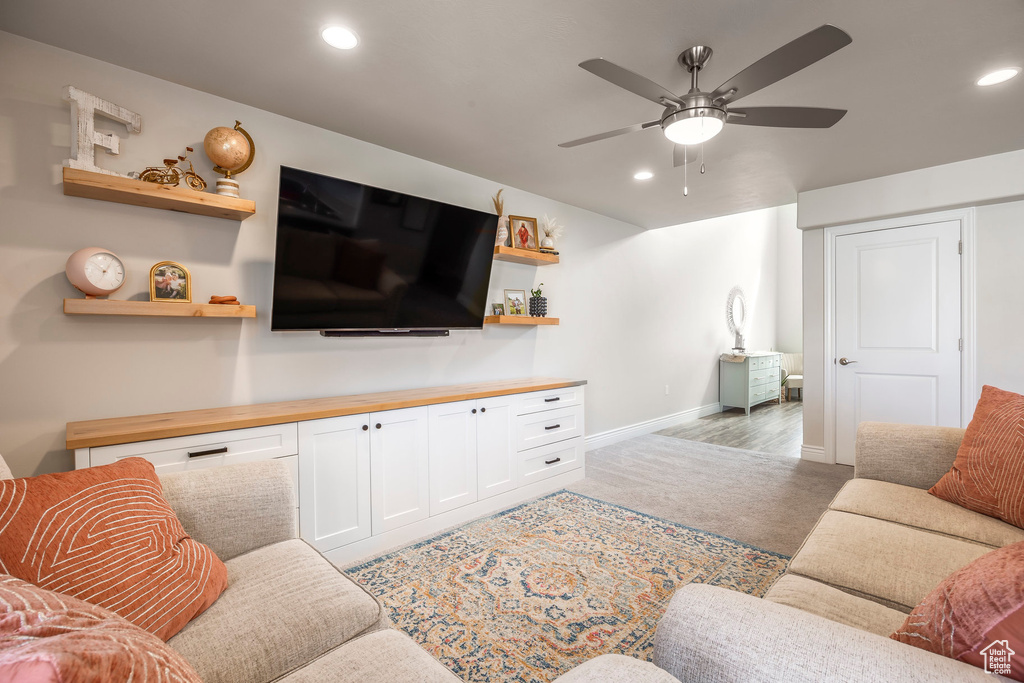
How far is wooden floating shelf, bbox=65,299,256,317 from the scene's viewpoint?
198 cm

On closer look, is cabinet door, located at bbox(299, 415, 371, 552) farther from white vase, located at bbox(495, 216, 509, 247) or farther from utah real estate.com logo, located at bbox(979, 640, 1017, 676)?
utah real estate.com logo, located at bbox(979, 640, 1017, 676)

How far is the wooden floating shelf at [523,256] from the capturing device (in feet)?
11.6

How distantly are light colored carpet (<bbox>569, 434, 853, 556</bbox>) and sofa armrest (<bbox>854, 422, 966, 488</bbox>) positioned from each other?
668 mm

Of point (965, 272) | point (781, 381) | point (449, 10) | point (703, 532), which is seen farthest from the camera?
point (781, 381)

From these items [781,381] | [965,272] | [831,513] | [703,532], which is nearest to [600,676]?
[831,513]

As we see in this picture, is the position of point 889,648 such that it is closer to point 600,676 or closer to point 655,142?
point 600,676

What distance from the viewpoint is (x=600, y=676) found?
0.77 m

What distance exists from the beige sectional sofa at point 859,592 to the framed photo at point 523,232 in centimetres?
251

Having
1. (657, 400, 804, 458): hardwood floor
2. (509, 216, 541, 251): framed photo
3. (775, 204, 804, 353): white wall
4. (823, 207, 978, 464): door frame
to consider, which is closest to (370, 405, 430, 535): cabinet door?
(509, 216, 541, 251): framed photo

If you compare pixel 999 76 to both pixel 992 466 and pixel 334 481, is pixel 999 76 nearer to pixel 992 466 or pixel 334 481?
pixel 992 466

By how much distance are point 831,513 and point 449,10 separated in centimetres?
243

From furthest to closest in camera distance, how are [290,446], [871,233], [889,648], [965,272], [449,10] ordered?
1. [871,233]
2. [965,272]
3. [290,446]
4. [449,10]
5. [889,648]

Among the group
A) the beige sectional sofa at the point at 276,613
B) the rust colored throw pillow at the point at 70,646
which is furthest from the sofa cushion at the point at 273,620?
the rust colored throw pillow at the point at 70,646

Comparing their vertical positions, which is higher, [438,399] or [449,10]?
[449,10]
